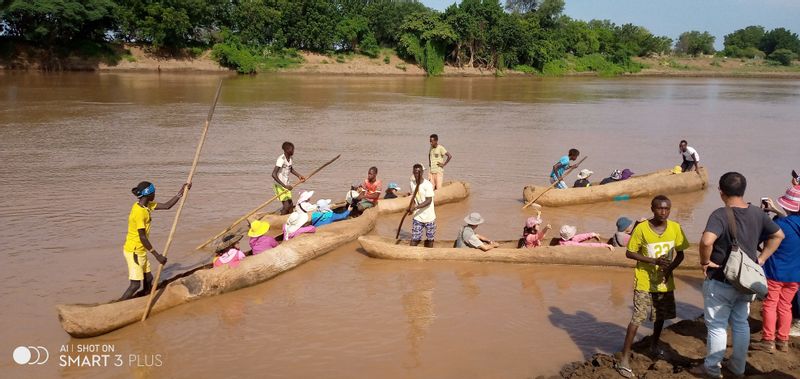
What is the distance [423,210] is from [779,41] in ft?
264

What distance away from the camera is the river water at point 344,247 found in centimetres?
500

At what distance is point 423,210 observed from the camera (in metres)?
6.98

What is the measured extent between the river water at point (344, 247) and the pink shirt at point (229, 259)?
0.37 meters

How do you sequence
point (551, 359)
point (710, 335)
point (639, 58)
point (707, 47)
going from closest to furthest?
point (710, 335)
point (551, 359)
point (639, 58)
point (707, 47)

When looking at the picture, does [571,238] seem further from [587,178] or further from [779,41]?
[779,41]

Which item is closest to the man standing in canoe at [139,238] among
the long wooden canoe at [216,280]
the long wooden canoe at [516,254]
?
→ the long wooden canoe at [216,280]

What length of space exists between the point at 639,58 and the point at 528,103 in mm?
41889

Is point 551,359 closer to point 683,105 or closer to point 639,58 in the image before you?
point 683,105

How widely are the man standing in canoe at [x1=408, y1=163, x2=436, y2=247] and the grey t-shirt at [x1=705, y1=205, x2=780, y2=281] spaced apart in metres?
3.49

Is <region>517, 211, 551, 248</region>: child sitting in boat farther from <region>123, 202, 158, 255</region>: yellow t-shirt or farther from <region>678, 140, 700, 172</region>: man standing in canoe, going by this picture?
<region>678, 140, 700, 172</region>: man standing in canoe

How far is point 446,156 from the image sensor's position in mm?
9609

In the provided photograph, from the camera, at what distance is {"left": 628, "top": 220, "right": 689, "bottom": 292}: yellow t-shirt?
13.3 feet

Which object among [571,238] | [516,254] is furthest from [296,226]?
[571,238]

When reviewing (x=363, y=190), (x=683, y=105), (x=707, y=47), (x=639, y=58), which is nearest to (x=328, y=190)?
(x=363, y=190)
